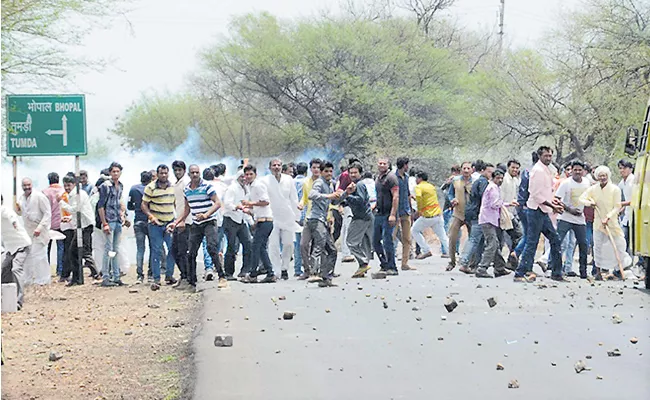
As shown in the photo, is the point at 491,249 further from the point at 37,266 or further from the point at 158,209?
the point at 37,266

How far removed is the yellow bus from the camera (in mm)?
13019

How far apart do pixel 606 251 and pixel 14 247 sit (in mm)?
7837

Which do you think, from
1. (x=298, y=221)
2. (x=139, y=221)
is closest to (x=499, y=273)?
(x=298, y=221)

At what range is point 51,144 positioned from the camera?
15203 mm

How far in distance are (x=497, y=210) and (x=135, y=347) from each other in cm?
683

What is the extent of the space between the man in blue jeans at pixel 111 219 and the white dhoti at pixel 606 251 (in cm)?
677

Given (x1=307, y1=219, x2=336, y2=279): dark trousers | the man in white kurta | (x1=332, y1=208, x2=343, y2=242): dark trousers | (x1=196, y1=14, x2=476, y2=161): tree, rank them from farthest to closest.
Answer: (x1=196, y1=14, x2=476, y2=161): tree → (x1=332, y1=208, x2=343, y2=242): dark trousers → the man in white kurta → (x1=307, y1=219, x2=336, y2=279): dark trousers

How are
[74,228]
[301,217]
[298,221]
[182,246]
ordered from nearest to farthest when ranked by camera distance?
[182,246] → [74,228] → [298,221] → [301,217]

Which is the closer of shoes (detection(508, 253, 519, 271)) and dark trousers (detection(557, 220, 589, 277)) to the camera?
dark trousers (detection(557, 220, 589, 277))

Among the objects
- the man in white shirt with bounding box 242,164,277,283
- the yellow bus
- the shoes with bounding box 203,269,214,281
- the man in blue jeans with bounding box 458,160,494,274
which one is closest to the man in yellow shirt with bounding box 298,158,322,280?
the man in white shirt with bounding box 242,164,277,283

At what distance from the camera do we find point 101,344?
10.1 metres

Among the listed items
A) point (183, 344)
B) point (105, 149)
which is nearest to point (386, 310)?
point (183, 344)

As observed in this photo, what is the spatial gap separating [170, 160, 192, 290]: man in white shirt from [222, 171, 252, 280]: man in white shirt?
22.2 inches

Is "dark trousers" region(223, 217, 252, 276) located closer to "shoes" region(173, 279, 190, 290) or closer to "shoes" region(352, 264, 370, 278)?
"shoes" region(173, 279, 190, 290)
